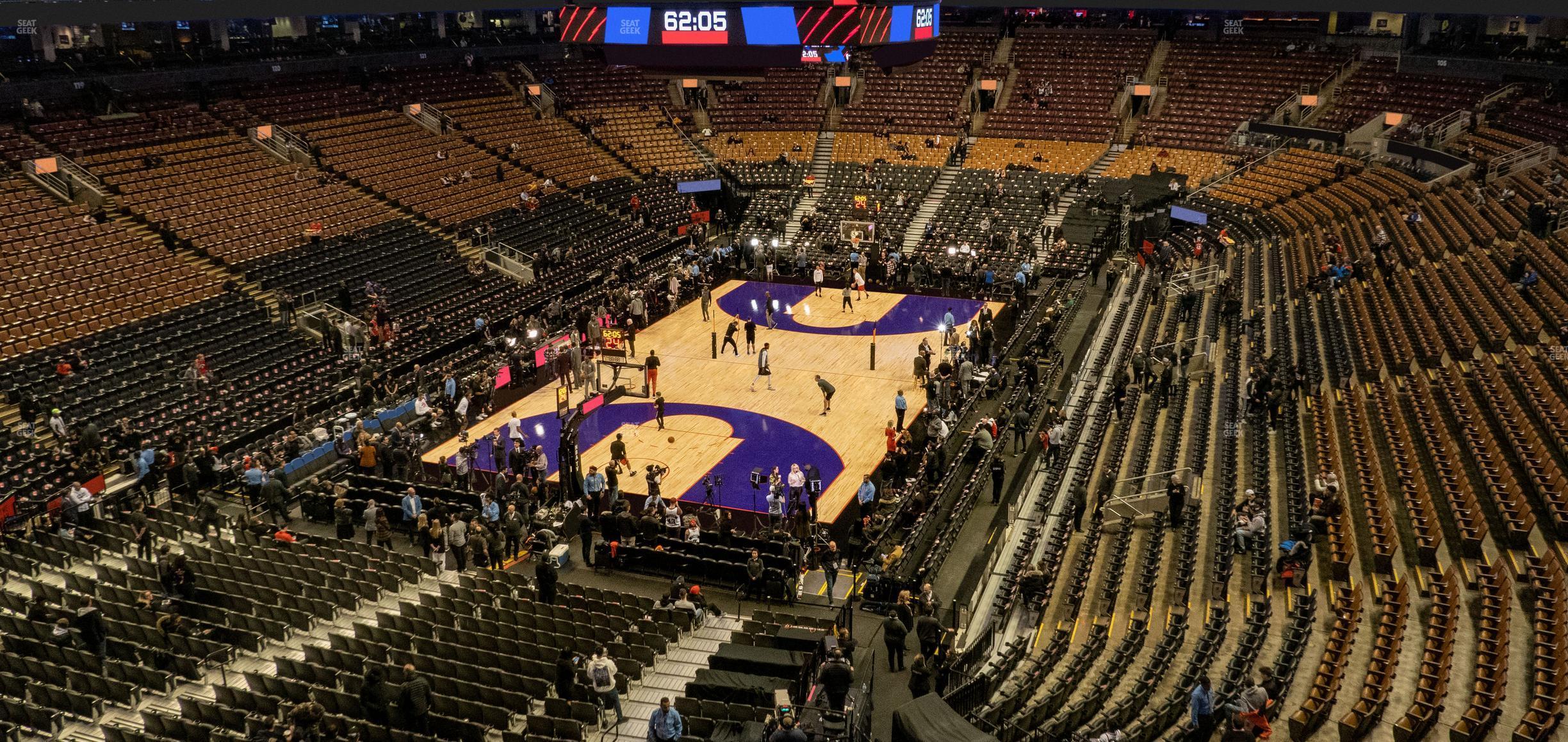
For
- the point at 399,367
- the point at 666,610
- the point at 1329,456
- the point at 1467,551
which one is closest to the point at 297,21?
the point at 399,367

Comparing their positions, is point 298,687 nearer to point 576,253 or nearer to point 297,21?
point 576,253

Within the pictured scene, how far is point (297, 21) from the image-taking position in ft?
157

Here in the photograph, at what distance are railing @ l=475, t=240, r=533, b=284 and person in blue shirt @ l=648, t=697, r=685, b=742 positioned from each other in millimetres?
26307

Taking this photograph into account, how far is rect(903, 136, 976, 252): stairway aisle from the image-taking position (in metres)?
44.0

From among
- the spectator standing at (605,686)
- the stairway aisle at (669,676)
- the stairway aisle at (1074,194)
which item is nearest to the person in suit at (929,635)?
the stairway aisle at (669,676)

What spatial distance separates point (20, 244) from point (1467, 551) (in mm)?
32018

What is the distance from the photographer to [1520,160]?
33000mm

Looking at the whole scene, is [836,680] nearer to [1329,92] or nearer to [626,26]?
[626,26]

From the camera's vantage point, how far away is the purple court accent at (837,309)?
34.8 m

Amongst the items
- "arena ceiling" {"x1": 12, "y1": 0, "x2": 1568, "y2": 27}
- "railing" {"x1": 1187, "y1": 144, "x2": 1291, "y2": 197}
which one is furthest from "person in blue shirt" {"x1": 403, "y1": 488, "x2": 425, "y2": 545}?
"railing" {"x1": 1187, "y1": 144, "x2": 1291, "y2": 197}

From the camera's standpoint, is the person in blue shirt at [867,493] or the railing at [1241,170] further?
the railing at [1241,170]

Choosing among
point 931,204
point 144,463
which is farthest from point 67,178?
point 931,204

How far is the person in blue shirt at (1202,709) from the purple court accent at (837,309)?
72.3ft

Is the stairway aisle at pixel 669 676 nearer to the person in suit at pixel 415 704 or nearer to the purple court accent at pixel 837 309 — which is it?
the person in suit at pixel 415 704
